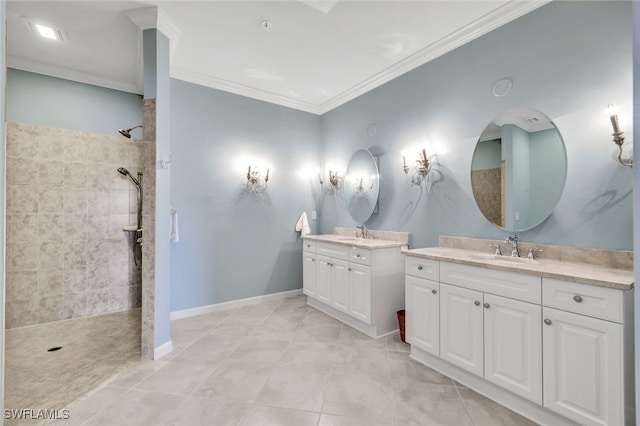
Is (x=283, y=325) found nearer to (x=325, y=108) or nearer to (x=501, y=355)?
(x=501, y=355)

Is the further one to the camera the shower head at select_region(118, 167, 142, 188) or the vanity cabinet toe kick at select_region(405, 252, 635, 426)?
the shower head at select_region(118, 167, 142, 188)

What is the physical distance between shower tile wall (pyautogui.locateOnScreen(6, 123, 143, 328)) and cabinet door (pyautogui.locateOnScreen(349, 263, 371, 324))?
2785 mm

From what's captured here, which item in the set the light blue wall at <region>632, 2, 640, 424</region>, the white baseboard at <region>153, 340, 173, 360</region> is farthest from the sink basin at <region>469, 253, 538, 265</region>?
the white baseboard at <region>153, 340, 173, 360</region>

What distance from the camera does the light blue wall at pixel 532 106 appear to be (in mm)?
1709

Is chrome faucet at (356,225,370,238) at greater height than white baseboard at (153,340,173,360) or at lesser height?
greater

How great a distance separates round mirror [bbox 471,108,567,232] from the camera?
1949 mm

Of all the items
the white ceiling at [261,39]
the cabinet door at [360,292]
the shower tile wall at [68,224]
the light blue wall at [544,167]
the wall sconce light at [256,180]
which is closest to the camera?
the light blue wall at [544,167]

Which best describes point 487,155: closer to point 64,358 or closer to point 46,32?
point 64,358

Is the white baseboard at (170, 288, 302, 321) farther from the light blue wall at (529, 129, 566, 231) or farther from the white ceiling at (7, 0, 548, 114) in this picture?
the light blue wall at (529, 129, 566, 231)

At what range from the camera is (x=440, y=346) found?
6.77 feet

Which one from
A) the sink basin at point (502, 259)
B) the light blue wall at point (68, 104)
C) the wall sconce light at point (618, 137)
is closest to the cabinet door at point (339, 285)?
the sink basin at point (502, 259)

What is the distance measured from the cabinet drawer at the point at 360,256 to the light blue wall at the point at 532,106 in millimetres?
593

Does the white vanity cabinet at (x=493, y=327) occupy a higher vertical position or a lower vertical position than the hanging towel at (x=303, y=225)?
lower

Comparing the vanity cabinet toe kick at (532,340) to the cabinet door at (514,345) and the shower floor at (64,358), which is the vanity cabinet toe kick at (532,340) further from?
the shower floor at (64,358)
